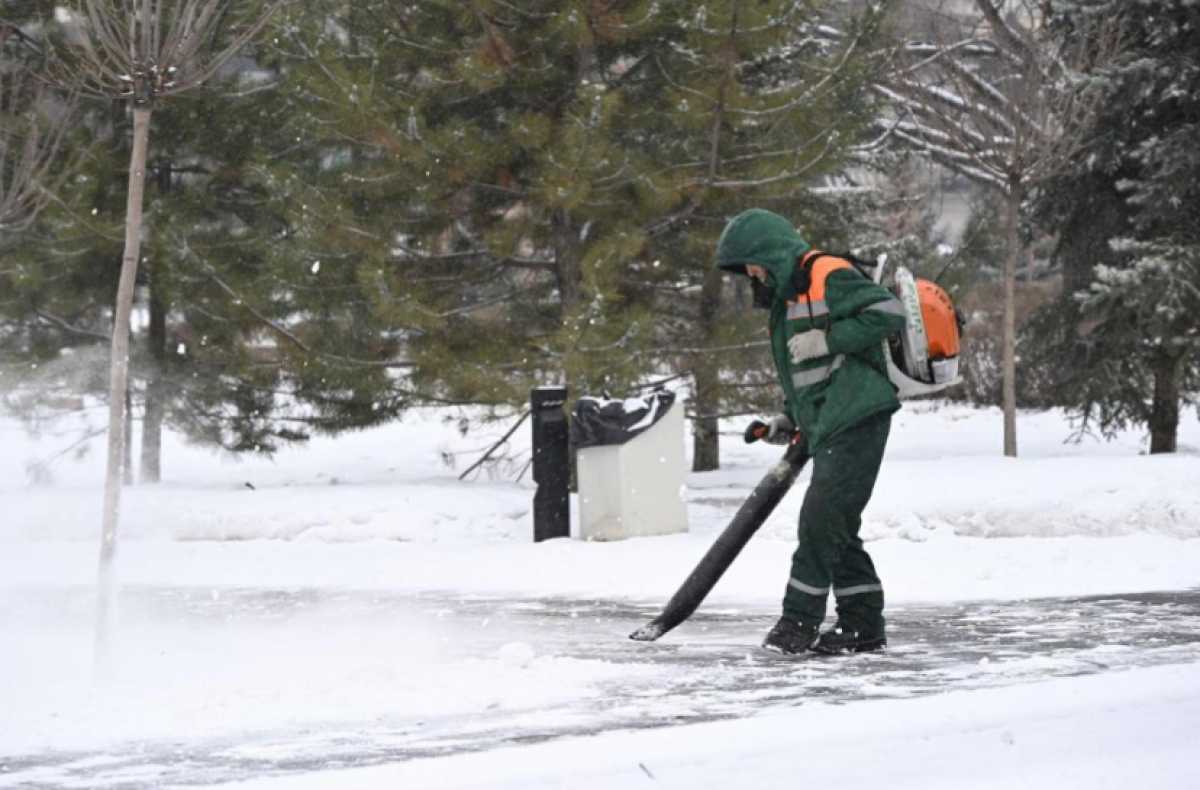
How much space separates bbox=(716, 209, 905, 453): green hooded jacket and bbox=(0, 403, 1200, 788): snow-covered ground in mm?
1073

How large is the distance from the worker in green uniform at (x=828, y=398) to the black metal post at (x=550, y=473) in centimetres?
534

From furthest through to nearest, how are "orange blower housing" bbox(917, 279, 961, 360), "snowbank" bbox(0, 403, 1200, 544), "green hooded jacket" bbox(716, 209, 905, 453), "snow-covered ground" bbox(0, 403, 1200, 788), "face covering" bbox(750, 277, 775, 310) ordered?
1. "snowbank" bbox(0, 403, 1200, 544)
2. "face covering" bbox(750, 277, 775, 310)
3. "orange blower housing" bbox(917, 279, 961, 360)
4. "green hooded jacket" bbox(716, 209, 905, 453)
5. "snow-covered ground" bbox(0, 403, 1200, 788)

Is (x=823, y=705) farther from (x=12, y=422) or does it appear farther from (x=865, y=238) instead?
(x=12, y=422)

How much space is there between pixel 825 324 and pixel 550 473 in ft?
18.7

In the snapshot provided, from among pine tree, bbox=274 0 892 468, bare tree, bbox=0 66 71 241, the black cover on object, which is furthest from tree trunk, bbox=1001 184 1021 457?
bare tree, bbox=0 66 71 241

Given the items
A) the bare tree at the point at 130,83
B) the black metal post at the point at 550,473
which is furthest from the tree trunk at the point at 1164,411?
the bare tree at the point at 130,83

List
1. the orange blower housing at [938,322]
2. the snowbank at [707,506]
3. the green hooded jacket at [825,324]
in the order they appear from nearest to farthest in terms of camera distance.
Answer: the green hooded jacket at [825,324]
the orange blower housing at [938,322]
the snowbank at [707,506]

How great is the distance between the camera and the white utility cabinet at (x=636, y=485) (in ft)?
38.0

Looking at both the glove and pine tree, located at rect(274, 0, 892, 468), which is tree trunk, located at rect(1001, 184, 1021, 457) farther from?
the glove

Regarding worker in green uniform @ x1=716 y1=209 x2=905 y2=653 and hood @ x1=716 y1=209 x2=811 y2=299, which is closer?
worker in green uniform @ x1=716 y1=209 x2=905 y2=653

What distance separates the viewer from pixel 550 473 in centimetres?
1180

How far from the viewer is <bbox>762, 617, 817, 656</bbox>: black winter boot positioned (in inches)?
255

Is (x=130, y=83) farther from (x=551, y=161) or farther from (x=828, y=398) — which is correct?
(x=551, y=161)

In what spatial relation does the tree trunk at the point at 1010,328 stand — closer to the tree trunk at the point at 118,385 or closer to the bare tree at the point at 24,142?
the bare tree at the point at 24,142
